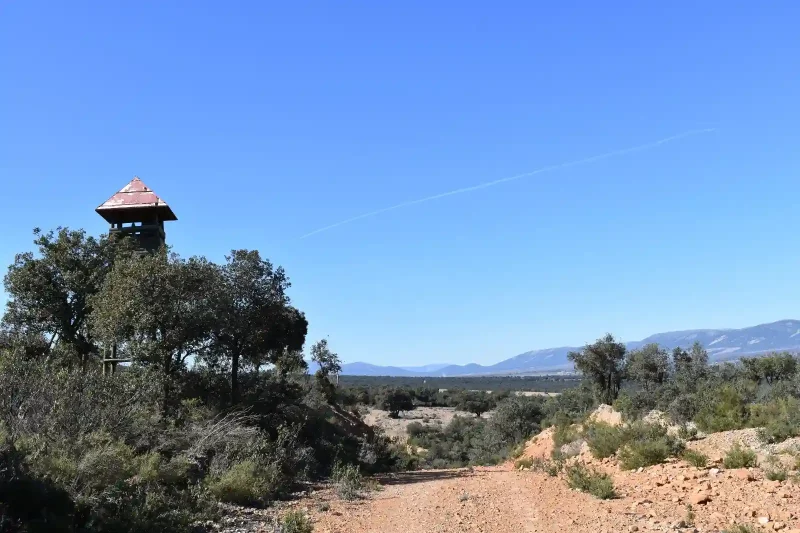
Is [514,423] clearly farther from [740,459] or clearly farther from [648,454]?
[740,459]

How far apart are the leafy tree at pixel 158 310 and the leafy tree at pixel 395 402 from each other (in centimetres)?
4658

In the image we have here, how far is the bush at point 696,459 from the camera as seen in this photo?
44.1 feet

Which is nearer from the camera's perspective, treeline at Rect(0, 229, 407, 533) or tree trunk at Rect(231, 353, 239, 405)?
treeline at Rect(0, 229, 407, 533)

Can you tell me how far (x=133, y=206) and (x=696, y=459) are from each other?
23318 millimetres

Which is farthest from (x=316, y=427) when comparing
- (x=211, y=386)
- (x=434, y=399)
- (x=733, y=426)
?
(x=434, y=399)

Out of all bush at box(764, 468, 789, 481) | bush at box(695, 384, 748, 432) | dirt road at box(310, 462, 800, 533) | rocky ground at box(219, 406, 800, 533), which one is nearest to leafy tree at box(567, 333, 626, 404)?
bush at box(695, 384, 748, 432)

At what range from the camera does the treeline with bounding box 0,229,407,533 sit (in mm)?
8969

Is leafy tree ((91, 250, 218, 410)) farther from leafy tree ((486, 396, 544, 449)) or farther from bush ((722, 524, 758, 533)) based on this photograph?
leafy tree ((486, 396, 544, 449))

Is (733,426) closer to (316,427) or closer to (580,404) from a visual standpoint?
(316,427)

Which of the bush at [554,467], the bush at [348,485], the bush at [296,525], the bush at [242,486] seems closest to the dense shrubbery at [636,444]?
the bush at [554,467]

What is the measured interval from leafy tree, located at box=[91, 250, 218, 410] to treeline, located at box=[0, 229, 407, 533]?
42 millimetres

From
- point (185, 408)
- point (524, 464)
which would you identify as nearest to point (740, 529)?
point (524, 464)

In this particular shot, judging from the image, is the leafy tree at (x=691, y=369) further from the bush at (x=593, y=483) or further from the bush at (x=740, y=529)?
the bush at (x=740, y=529)

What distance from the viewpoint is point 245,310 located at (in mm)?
19781
